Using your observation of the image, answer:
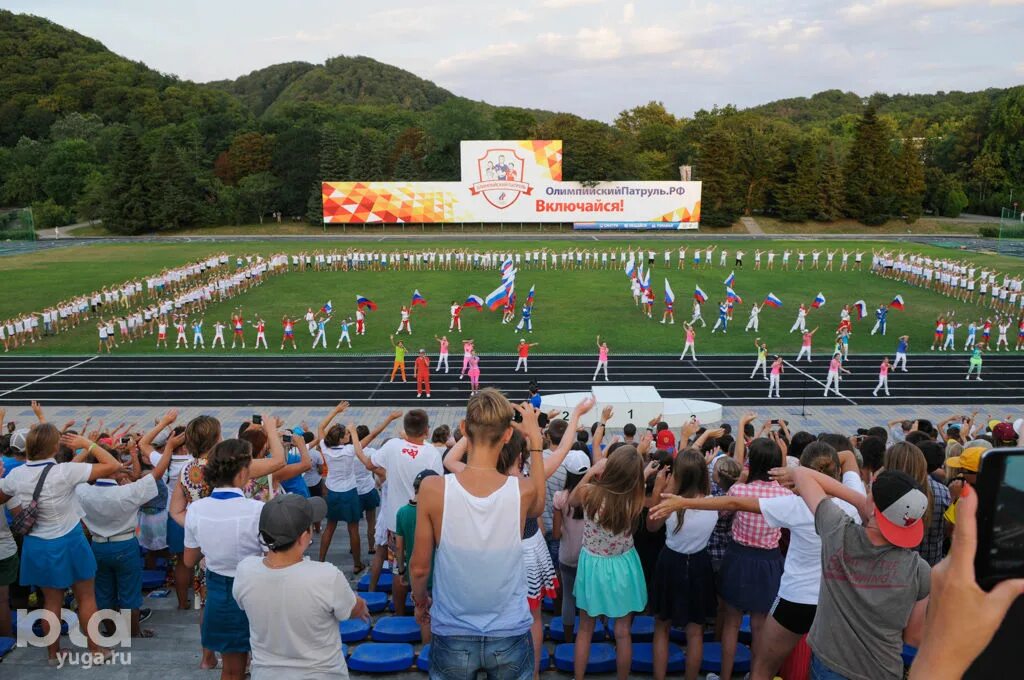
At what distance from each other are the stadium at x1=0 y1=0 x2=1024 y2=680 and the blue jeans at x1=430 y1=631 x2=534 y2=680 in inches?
0.5

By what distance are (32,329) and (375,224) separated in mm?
38070

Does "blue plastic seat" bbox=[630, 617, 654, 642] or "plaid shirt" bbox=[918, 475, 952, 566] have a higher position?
"plaid shirt" bbox=[918, 475, 952, 566]

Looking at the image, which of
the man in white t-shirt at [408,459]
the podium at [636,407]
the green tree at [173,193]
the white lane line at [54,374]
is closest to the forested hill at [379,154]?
the green tree at [173,193]

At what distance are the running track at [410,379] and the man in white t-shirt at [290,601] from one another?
47.6ft

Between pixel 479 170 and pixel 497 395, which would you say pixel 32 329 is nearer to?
pixel 497 395

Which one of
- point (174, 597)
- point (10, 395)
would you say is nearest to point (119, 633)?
point (174, 597)

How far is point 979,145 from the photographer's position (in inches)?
2896

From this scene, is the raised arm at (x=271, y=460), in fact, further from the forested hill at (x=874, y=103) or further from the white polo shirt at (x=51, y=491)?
the forested hill at (x=874, y=103)

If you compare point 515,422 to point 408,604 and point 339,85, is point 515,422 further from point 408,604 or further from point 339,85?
point 339,85

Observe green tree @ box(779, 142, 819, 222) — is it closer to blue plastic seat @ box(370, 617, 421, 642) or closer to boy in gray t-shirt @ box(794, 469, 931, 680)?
blue plastic seat @ box(370, 617, 421, 642)

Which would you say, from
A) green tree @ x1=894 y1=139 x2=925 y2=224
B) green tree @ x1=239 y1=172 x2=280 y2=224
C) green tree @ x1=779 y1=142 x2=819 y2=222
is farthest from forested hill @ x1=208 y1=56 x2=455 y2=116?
green tree @ x1=894 y1=139 x2=925 y2=224

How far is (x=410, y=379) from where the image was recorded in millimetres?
19688

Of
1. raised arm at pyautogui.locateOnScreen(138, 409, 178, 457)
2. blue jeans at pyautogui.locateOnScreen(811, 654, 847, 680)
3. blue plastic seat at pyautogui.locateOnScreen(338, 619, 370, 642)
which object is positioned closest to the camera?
blue jeans at pyautogui.locateOnScreen(811, 654, 847, 680)

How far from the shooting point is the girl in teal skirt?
463 cm
